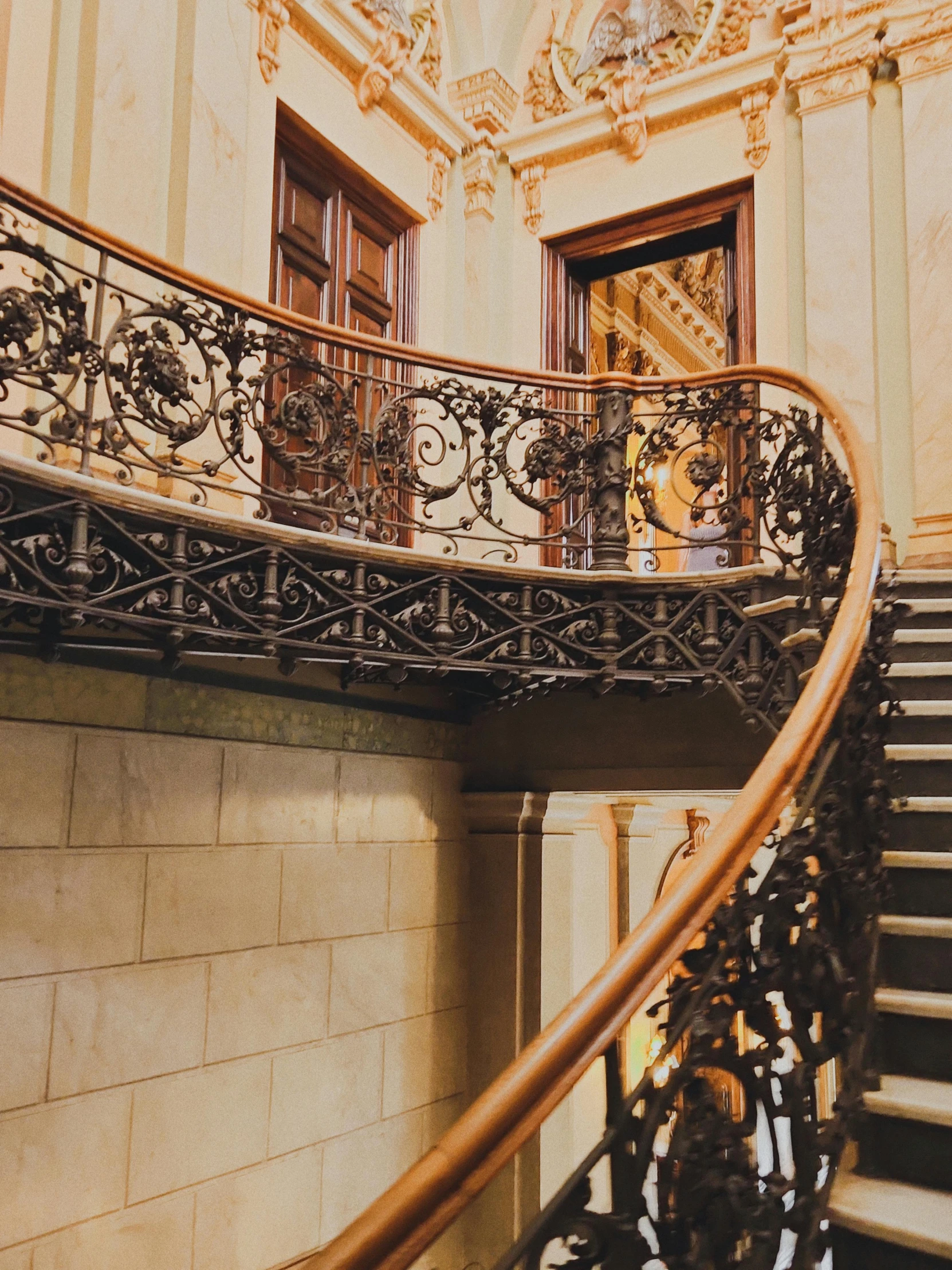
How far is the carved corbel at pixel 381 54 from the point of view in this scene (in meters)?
6.62

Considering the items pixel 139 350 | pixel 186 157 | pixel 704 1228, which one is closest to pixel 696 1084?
pixel 704 1228

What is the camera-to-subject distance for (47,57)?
15.9ft

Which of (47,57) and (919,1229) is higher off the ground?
(47,57)

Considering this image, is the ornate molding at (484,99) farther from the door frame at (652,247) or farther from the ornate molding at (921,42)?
the ornate molding at (921,42)

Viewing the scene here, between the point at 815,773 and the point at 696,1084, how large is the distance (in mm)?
815

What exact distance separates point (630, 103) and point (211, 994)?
20.4 feet

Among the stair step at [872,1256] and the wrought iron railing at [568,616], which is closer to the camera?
the wrought iron railing at [568,616]

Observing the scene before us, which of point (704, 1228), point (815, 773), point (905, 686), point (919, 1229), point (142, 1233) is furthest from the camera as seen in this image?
point (142, 1233)

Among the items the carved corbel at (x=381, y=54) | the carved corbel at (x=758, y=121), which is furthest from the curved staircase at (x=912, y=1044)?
the carved corbel at (x=381, y=54)

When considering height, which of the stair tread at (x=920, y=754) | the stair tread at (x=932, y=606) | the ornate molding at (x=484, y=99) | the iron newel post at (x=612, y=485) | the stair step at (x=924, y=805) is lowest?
the stair step at (x=924, y=805)

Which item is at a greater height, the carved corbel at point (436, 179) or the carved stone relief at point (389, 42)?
the carved stone relief at point (389, 42)

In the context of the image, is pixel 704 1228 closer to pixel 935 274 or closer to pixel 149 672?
pixel 149 672

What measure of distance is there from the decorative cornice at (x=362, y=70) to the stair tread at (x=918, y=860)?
19.4ft

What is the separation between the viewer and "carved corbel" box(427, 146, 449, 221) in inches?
291
